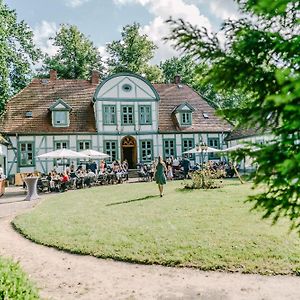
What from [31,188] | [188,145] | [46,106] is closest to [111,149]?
[46,106]

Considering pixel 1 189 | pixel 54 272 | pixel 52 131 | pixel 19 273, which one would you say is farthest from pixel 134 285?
pixel 52 131

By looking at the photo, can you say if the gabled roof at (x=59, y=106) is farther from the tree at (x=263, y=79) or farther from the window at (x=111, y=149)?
the tree at (x=263, y=79)

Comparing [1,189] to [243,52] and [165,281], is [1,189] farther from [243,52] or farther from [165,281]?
[243,52]

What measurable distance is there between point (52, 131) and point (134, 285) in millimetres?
24703

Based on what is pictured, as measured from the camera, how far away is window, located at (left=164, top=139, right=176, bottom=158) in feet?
104

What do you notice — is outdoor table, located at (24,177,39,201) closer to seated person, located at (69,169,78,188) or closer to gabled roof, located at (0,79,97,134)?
seated person, located at (69,169,78,188)

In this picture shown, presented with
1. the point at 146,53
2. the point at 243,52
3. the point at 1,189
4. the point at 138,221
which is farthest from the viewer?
the point at 146,53

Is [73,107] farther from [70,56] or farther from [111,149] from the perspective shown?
[70,56]

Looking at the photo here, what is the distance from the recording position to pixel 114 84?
100 feet

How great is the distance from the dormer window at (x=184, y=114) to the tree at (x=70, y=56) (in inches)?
711

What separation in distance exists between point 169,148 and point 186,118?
11.0ft

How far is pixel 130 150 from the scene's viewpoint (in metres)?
32.0

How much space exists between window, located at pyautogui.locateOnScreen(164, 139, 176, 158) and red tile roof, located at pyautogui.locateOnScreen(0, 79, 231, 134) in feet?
3.63

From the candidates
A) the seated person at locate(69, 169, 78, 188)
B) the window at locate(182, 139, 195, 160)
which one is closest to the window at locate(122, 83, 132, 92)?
the window at locate(182, 139, 195, 160)
